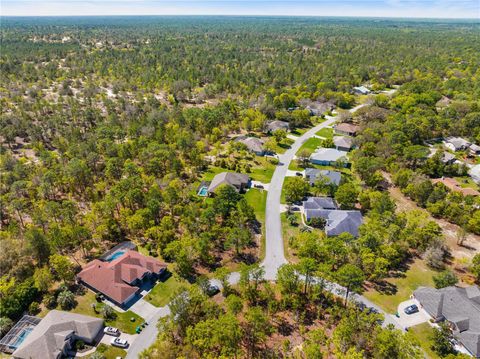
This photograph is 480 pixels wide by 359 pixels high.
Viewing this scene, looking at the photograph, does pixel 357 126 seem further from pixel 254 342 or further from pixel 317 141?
pixel 254 342

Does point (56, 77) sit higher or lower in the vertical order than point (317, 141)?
higher

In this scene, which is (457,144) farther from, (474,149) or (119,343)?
(119,343)

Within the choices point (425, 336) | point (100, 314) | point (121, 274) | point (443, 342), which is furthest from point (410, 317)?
point (100, 314)

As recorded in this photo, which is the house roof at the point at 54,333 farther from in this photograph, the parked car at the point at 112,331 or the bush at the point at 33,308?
the bush at the point at 33,308

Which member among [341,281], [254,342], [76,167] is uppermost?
[76,167]

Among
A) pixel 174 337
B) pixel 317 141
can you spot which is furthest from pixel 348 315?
pixel 317 141

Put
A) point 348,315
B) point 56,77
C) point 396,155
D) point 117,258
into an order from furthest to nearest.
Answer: point 56,77, point 396,155, point 117,258, point 348,315

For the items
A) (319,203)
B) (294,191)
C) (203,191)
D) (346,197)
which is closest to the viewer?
A: (346,197)

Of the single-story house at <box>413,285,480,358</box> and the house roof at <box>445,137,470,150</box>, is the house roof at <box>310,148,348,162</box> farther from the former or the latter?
the single-story house at <box>413,285,480,358</box>

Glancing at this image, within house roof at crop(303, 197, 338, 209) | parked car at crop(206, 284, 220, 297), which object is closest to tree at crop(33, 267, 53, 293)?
parked car at crop(206, 284, 220, 297)
